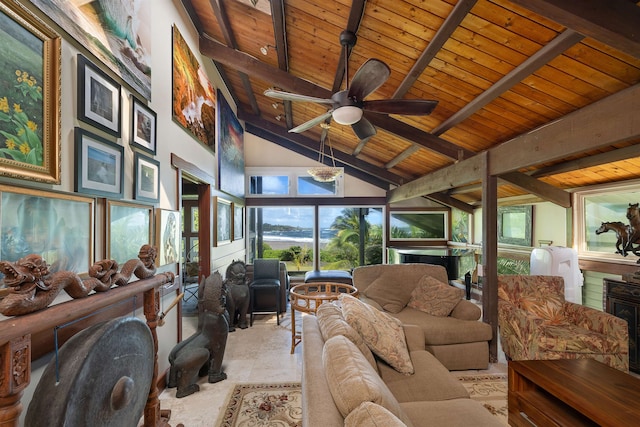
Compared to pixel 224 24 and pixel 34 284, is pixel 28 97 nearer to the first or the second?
pixel 34 284

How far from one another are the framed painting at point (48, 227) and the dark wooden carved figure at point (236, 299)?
8.63ft

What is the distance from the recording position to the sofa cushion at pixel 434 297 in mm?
3152

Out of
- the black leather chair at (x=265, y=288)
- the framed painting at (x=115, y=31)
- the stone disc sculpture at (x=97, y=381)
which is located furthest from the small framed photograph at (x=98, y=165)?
the black leather chair at (x=265, y=288)

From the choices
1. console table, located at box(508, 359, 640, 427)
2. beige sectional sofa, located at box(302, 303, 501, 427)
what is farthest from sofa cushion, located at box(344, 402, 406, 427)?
console table, located at box(508, 359, 640, 427)

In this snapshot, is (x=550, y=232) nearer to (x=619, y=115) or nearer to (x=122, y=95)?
(x=619, y=115)

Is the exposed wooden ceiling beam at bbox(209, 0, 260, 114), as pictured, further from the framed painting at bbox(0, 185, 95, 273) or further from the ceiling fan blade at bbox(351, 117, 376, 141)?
the framed painting at bbox(0, 185, 95, 273)

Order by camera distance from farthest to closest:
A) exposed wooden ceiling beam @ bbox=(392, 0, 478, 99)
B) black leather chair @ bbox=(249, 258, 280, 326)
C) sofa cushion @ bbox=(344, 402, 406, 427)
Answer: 1. black leather chair @ bbox=(249, 258, 280, 326)
2. exposed wooden ceiling beam @ bbox=(392, 0, 478, 99)
3. sofa cushion @ bbox=(344, 402, 406, 427)

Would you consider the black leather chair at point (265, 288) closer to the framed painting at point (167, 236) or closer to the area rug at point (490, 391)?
the framed painting at point (167, 236)

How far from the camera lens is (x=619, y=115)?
6.10 feet

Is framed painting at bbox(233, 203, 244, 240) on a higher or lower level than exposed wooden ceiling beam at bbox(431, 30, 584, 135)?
lower

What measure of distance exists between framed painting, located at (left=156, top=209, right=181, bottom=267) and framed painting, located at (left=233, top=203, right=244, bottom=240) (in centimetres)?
248

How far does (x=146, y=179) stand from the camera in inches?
93.0

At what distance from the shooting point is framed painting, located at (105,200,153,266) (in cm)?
191

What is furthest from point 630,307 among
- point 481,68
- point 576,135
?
point 481,68
